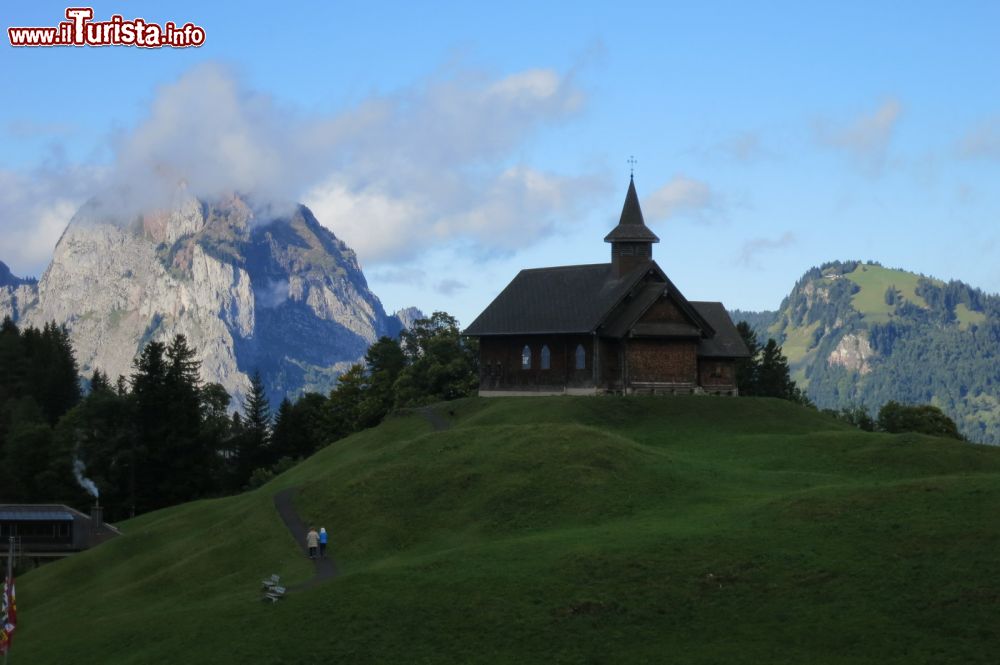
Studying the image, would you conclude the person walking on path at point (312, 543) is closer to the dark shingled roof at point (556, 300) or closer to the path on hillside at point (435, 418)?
the path on hillside at point (435, 418)

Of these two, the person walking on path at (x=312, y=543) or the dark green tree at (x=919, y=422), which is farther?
the dark green tree at (x=919, y=422)

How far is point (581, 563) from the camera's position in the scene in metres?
49.7

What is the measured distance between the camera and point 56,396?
498 ft

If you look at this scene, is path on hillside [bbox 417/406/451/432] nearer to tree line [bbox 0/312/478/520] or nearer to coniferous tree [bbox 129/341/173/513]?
tree line [bbox 0/312/478/520]

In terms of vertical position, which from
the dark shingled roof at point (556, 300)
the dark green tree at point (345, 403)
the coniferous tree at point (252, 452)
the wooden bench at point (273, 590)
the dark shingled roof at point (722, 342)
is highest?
the dark shingled roof at point (556, 300)

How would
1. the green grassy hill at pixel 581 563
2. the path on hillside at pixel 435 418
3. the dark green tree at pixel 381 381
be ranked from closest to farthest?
the green grassy hill at pixel 581 563
the path on hillside at pixel 435 418
the dark green tree at pixel 381 381

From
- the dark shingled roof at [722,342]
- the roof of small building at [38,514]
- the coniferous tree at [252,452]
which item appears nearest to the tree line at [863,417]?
the dark shingled roof at [722,342]

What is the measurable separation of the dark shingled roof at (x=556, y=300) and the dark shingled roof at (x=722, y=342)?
7.27m

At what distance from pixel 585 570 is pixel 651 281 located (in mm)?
42796

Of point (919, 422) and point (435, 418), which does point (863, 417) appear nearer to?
point (919, 422)

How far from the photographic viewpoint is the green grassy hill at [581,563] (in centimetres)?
4447

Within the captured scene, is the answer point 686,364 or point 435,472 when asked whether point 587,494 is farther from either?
point 686,364

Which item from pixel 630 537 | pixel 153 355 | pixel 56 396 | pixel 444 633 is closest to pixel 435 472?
pixel 630 537

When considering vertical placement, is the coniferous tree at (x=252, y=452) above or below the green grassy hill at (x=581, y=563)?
above
